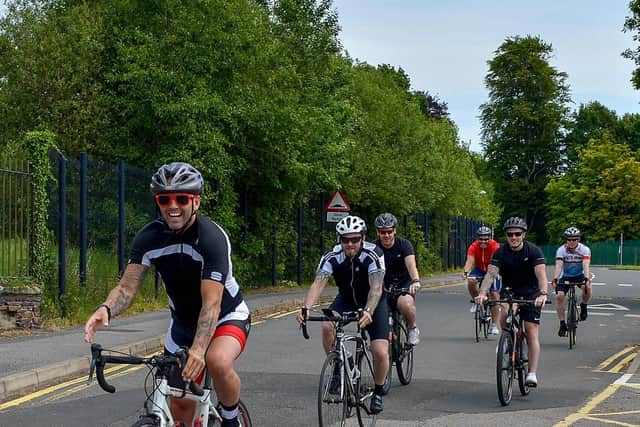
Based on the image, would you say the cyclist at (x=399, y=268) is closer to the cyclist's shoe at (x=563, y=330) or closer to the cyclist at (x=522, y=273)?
the cyclist at (x=522, y=273)

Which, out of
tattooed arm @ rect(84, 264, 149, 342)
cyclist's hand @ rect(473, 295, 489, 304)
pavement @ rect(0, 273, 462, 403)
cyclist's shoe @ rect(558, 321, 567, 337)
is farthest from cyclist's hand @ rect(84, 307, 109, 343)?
cyclist's shoe @ rect(558, 321, 567, 337)

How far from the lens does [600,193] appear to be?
269 feet

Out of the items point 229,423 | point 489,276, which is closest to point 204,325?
point 229,423

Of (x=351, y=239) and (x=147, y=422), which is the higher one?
(x=351, y=239)

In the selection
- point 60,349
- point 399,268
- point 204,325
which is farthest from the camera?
point 60,349

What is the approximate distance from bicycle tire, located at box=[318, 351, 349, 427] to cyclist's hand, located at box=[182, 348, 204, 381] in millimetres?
2823

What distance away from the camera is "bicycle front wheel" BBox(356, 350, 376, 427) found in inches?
318

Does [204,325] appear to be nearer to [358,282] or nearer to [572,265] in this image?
[358,282]

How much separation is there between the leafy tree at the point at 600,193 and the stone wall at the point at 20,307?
70579 millimetres

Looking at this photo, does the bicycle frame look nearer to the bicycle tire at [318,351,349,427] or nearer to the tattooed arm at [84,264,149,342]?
the tattooed arm at [84,264,149,342]

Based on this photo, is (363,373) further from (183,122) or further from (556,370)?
(183,122)

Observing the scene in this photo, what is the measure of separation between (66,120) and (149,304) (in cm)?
651

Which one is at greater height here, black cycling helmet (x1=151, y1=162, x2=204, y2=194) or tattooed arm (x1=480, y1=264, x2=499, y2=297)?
black cycling helmet (x1=151, y1=162, x2=204, y2=194)

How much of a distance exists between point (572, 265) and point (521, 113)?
67213 mm
